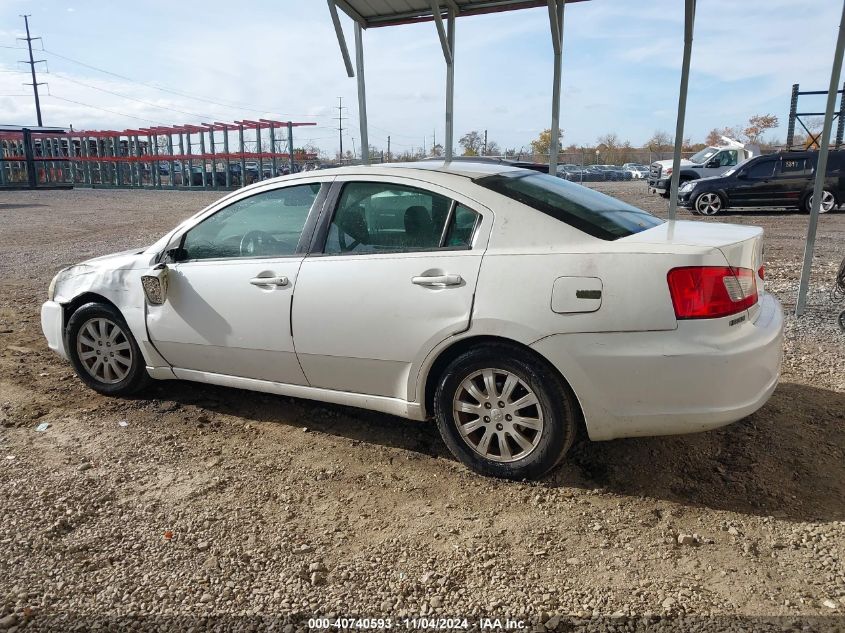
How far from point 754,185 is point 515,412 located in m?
16.7

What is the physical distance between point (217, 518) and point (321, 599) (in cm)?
82

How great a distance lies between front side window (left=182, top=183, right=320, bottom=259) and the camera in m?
3.87

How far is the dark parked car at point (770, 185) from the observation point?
55.8ft

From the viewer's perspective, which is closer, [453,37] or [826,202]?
[453,37]

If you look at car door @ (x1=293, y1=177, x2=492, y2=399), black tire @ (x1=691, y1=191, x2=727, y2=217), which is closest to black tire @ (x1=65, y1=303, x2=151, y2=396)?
car door @ (x1=293, y1=177, x2=492, y2=399)

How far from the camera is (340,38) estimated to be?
7113 millimetres

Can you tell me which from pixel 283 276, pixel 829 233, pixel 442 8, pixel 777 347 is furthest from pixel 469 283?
pixel 829 233

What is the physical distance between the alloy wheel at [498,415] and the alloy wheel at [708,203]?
16179 millimetres

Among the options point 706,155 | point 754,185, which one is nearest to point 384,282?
point 754,185

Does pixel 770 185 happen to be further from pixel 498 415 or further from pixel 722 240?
pixel 498 415

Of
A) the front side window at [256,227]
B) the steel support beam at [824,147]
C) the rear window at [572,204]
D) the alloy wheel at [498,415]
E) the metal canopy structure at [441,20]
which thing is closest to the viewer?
the alloy wheel at [498,415]

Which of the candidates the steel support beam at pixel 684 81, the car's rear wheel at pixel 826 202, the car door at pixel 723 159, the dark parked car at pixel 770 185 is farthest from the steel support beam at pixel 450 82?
the car door at pixel 723 159

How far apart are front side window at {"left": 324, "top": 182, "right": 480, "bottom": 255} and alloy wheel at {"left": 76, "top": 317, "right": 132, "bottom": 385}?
181cm

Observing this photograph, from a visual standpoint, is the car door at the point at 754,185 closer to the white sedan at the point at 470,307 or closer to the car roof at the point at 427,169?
the white sedan at the point at 470,307
